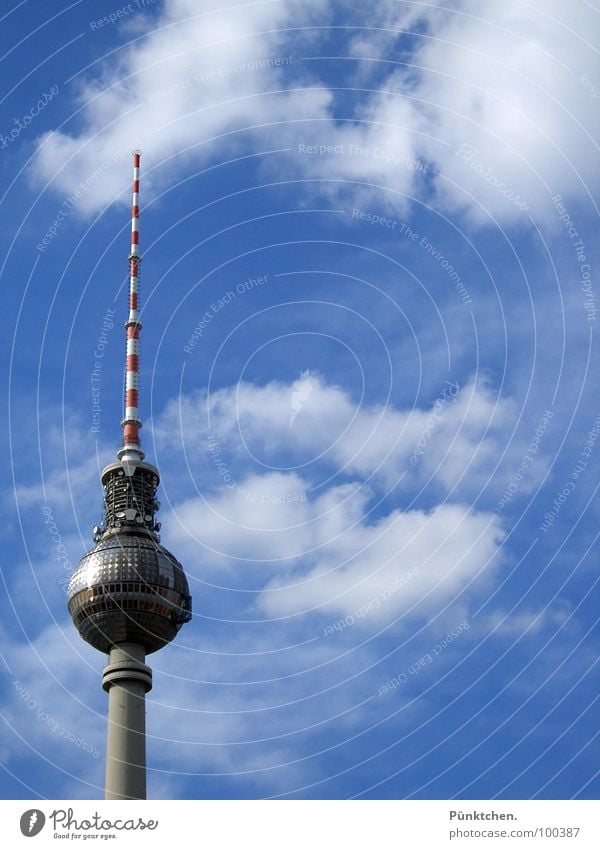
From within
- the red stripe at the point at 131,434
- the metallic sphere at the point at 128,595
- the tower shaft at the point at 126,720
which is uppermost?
the red stripe at the point at 131,434

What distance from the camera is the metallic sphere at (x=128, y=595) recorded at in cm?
12662

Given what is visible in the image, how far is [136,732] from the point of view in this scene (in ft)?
413

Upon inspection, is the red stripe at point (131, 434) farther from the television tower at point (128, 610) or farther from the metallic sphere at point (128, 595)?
the metallic sphere at point (128, 595)

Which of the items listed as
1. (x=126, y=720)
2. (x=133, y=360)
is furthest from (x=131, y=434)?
(x=126, y=720)

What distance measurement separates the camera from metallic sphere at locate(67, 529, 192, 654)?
12662 cm

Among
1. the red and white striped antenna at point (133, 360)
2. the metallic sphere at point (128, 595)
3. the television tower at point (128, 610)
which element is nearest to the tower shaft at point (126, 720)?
the television tower at point (128, 610)

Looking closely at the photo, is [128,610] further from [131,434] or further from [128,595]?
[131,434]

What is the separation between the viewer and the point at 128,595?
12606 cm

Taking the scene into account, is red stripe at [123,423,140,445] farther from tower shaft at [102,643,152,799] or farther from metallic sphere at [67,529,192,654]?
tower shaft at [102,643,152,799]

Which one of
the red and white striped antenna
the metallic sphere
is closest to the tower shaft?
the metallic sphere

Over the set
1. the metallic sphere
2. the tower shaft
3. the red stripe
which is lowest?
the tower shaft
